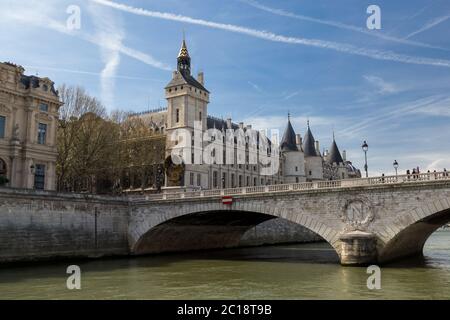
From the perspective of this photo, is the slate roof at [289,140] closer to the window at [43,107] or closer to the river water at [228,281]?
the window at [43,107]

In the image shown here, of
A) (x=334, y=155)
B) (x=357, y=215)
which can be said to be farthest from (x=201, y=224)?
(x=334, y=155)

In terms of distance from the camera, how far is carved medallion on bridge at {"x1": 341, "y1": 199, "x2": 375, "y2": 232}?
2700 cm

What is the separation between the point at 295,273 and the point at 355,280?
4.41m

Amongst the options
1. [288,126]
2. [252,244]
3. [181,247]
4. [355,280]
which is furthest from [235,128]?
[355,280]

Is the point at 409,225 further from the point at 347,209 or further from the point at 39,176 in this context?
the point at 39,176

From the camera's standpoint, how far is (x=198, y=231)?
141 feet

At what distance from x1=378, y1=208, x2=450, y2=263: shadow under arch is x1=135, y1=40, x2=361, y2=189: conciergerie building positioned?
28586 millimetres

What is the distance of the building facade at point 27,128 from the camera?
41.2 metres

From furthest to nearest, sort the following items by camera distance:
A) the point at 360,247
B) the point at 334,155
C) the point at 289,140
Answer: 1. the point at 334,155
2. the point at 289,140
3. the point at 360,247

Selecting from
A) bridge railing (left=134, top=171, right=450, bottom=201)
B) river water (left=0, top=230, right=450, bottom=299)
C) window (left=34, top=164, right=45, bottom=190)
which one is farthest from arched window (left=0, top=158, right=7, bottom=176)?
bridge railing (left=134, top=171, right=450, bottom=201)

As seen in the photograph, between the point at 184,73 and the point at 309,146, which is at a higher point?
the point at 184,73

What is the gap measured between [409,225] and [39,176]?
1306 inches

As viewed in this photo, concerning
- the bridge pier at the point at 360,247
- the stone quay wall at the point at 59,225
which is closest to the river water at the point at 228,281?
the bridge pier at the point at 360,247

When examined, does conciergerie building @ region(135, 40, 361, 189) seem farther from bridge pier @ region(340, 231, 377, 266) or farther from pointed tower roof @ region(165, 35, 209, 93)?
bridge pier @ region(340, 231, 377, 266)
